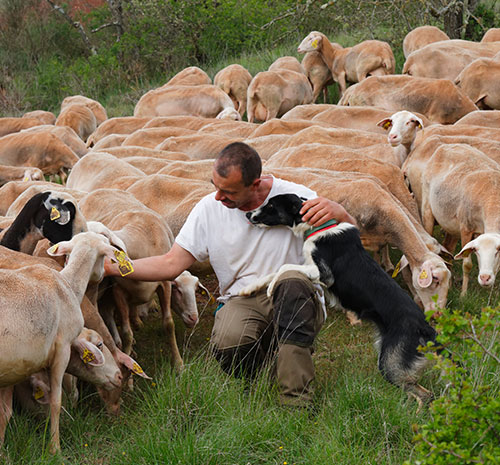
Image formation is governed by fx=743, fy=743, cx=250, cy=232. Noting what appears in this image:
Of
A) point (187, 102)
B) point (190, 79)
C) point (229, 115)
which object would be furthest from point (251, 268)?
point (190, 79)

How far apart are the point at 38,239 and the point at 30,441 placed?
1.94 meters

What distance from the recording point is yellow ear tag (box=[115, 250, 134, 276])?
478cm

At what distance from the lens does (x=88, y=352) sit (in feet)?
15.0

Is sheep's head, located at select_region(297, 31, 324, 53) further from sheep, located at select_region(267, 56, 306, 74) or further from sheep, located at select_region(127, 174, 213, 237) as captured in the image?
sheep, located at select_region(127, 174, 213, 237)

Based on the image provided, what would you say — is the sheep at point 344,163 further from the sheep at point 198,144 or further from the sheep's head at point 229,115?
the sheep's head at point 229,115

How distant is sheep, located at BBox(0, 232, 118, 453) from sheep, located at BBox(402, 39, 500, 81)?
494 inches

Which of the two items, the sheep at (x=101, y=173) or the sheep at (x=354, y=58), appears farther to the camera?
the sheep at (x=354, y=58)

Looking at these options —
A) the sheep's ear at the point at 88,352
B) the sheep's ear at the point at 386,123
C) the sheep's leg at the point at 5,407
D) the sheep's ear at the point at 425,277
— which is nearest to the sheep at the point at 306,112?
the sheep's ear at the point at 386,123

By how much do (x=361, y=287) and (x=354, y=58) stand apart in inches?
513

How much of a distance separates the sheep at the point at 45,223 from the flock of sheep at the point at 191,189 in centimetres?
1

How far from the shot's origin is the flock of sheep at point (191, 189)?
180 inches

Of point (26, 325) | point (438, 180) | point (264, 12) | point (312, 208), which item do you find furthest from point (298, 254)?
point (264, 12)

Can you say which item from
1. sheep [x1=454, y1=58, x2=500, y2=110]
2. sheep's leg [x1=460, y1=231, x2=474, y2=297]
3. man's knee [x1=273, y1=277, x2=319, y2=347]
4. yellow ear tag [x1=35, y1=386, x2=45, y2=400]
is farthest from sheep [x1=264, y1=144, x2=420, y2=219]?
sheep [x1=454, y1=58, x2=500, y2=110]

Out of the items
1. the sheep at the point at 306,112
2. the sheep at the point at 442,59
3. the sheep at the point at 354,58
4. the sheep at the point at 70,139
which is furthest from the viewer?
the sheep at the point at 354,58
